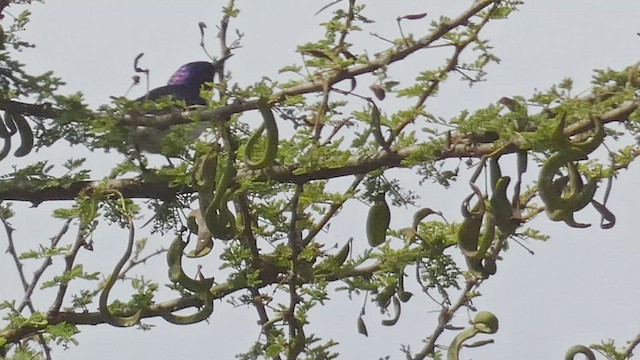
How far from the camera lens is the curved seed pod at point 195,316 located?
2158mm

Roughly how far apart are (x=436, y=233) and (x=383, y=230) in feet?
0.66

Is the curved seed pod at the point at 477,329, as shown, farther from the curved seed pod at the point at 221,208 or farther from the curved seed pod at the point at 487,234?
the curved seed pod at the point at 221,208

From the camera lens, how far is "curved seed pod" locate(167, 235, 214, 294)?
2.08 metres

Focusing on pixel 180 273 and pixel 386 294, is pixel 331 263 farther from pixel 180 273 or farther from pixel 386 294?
pixel 180 273

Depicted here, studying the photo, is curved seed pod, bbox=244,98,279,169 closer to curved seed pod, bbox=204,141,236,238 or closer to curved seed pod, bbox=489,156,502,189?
curved seed pod, bbox=204,141,236,238

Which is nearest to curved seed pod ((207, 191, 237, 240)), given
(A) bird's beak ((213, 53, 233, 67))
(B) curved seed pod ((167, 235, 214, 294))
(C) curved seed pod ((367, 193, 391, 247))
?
(B) curved seed pod ((167, 235, 214, 294))

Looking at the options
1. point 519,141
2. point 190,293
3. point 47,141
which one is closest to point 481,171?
point 519,141

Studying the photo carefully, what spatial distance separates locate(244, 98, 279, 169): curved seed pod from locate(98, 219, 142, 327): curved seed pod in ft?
0.90

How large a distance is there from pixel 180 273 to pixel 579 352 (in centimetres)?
87

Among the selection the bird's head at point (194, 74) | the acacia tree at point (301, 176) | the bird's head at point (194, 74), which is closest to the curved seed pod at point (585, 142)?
the acacia tree at point (301, 176)

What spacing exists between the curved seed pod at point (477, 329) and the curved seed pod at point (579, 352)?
18cm

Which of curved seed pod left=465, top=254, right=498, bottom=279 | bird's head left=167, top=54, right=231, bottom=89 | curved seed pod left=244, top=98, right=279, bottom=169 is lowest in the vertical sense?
curved seed pod left=465, top=254, right=498, bottom=279

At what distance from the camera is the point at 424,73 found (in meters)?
2.12

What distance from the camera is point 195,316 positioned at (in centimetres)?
219
